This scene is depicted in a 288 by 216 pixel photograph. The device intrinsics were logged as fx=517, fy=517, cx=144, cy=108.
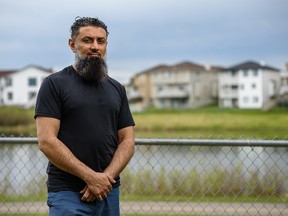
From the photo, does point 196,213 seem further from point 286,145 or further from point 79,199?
point 79,199

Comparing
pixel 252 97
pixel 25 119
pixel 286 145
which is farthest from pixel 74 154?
pixel 252 97

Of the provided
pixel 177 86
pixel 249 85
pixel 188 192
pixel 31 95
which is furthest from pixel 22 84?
pixel 188 192

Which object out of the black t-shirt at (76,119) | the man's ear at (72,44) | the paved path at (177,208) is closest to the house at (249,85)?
the paved path at (177,208)

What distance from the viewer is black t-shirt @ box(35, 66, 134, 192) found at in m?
3.29

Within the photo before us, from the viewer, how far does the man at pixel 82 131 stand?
10.6 ft

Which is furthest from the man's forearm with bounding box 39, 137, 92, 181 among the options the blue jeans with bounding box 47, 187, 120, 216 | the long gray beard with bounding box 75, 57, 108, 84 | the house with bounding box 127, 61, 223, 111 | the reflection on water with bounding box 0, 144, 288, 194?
the house with bounding box 127, 61, 223, 111

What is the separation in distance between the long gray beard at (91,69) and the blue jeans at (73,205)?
29.8 inches

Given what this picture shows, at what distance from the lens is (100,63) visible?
3.46 m

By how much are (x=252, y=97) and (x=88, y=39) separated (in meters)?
71.6

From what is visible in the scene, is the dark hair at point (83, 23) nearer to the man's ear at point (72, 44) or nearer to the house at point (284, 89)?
the man's ear at point (72, 44)

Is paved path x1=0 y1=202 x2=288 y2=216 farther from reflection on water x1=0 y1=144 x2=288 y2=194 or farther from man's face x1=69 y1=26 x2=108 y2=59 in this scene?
Result: man's face x1=69 y1=26 x2=108 y2=59

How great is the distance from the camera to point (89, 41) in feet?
11.3

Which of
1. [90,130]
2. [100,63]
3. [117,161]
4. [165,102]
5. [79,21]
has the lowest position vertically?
[165,102]

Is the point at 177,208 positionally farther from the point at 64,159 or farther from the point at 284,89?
the point at 284,89
